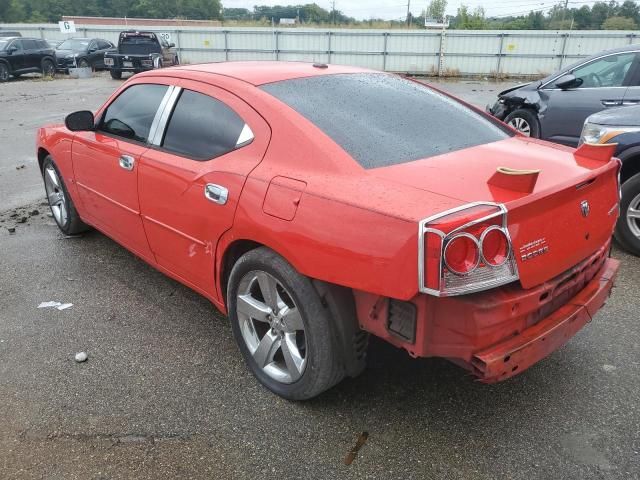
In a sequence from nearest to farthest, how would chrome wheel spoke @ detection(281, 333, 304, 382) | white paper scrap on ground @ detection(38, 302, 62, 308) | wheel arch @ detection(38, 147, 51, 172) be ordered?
chrome wheel spoke @ detection(281, 333, 304, 382) < white paper scrap on ground @ detection(38, 302, 62, 308) < wheel arch @ detection(38, 147, 51, 172)

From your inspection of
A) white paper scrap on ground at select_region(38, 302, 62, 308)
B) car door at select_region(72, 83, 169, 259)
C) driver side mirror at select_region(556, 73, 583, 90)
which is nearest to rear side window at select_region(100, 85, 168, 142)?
car door at select_region(72, 83, 169, 259)

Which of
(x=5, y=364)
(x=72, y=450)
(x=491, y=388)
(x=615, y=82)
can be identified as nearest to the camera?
(x=72, y=450)

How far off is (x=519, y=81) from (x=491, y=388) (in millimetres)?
21070

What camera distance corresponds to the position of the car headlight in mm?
4539

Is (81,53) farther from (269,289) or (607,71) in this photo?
(269,289)

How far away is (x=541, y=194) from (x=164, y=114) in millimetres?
2303

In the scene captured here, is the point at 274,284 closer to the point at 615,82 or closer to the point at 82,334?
the point at 82,334

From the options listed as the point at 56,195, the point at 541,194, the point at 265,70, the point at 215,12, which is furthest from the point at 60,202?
the point at 215,12

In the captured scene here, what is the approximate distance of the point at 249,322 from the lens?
2.91m

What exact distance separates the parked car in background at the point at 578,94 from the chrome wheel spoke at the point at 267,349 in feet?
18.3

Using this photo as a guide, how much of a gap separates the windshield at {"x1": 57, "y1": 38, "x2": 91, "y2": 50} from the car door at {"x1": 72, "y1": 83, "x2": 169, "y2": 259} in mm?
22263

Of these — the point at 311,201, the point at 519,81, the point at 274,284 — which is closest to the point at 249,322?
the point at 274,284

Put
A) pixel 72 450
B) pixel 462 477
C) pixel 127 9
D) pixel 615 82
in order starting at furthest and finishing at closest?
pixel 127 9 < pixel 615 82 < pixel 72 450 < pixel 462 477

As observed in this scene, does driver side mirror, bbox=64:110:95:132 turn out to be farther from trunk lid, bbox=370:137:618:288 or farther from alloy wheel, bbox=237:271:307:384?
trunk lid, bbox=370:137:618:288
